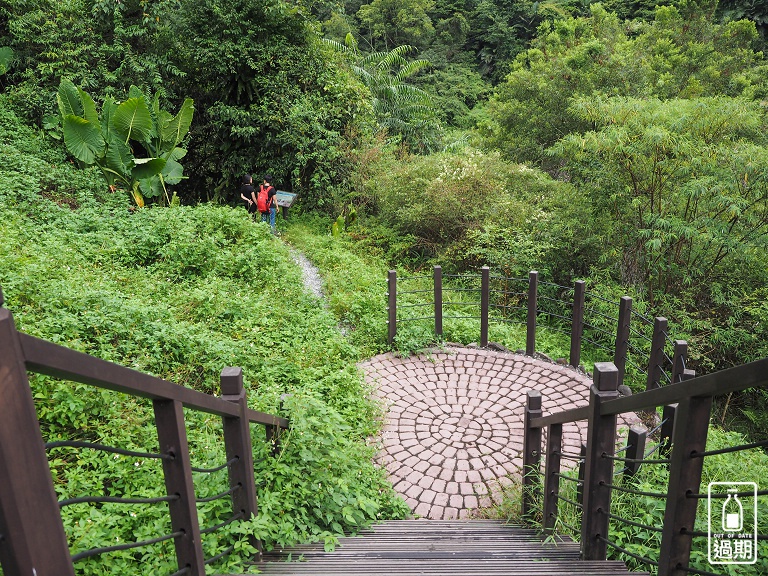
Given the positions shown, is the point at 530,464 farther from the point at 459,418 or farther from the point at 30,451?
the point at 30,451

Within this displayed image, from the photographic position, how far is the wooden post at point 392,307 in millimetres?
7504

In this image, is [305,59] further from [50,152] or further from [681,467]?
[681,467]

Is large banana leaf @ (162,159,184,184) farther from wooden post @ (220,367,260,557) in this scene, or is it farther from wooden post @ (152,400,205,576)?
wooden post @ (152,400,205,576)

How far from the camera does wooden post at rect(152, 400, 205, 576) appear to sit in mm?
1978

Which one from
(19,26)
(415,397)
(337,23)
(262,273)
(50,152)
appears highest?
(337,23)

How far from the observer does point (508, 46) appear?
33.9m

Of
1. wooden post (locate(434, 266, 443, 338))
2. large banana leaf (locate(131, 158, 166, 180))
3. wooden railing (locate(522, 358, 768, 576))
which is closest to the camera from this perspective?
wooden railing (locate(522, 358, 768, 576))

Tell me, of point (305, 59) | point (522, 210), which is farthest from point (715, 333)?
point (305, 59)

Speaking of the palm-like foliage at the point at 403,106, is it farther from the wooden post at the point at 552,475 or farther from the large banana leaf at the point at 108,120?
the wooden post at the point at 552,475

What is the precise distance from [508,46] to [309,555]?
118 ft

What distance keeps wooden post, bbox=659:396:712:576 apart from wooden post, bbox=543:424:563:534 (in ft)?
4.86

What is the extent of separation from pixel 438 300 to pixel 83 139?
789cm

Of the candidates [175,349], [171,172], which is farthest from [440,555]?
[171,172]

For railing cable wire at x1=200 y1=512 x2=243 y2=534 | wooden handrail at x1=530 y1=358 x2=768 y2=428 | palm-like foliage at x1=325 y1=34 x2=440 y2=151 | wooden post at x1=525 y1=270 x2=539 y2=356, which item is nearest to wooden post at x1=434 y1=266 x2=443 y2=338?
wooden post at x1=525 y1=270 x2=539 y2=356
